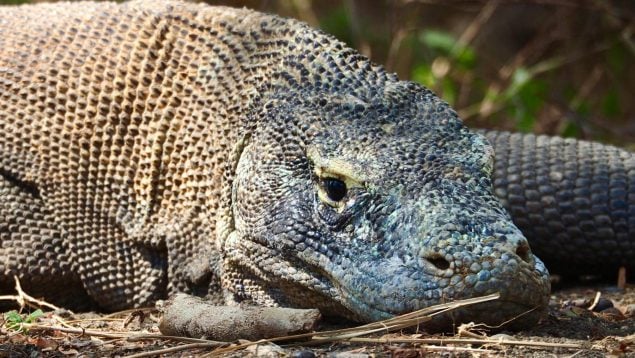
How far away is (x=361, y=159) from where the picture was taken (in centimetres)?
347

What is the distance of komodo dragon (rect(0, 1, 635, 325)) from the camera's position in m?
3.22

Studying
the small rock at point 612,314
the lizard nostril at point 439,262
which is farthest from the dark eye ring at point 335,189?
the small rock at point 612,314

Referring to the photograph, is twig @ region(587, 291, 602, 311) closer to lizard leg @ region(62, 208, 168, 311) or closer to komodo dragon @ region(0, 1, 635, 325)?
komodo dragon @ region(0, 1, 635, 325)

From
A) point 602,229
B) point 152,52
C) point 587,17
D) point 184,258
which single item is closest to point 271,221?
point 184,258

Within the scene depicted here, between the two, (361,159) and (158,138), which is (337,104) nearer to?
(361,159)

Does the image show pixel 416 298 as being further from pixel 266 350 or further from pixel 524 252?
pixel 266 350

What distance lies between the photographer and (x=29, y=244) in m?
4.42

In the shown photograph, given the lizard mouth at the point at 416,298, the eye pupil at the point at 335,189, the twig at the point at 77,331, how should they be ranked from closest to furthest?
1. the lizard mouth at the point at 416,298
2. the eye pupil at the point at 335,189
3. the twig at the point at 77,331

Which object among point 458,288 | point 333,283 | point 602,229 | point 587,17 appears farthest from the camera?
point 587,17

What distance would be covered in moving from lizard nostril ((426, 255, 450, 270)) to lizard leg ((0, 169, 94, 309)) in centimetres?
200

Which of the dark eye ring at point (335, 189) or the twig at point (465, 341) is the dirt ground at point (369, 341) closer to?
the twig at point (465, 341)

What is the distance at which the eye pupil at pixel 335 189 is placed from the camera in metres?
3.47

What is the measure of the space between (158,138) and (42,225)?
26.9 inches

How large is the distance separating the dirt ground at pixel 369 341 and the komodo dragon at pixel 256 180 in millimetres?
123
